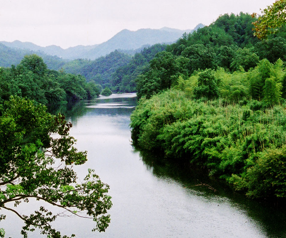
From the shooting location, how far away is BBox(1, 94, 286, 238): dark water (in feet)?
42.9

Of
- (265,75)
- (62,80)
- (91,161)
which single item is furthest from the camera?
(62,80)

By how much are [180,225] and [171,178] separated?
6.72m

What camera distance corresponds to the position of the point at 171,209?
50.5 ft

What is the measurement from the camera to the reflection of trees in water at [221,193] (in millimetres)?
13512

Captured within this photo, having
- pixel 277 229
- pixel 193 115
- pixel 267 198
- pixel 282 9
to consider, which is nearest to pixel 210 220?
pixel 277 229

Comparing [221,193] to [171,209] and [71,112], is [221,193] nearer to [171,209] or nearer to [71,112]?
[171,209]

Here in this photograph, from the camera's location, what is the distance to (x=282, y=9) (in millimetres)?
10438

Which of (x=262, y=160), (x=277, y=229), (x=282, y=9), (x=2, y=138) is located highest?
(x=282, y=9)

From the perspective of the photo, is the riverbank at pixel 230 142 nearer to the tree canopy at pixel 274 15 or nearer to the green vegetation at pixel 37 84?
the tree canopy at pixel 274 15

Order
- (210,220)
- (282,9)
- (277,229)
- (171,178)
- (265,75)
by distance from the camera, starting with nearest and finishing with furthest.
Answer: (282,9) → (277,229) → (210,220) → (171,178) → (265,75)

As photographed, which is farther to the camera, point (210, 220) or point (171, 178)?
point (171, 178)

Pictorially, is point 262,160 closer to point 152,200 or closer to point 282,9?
point 152,200

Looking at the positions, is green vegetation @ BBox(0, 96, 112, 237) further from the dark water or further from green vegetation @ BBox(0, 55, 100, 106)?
green vegetation @ BBox(0, 55, 100, 106)

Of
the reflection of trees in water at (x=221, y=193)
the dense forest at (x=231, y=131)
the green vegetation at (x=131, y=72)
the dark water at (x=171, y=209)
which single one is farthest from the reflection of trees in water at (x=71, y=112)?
the green vegetation at (x=131, y=72)
